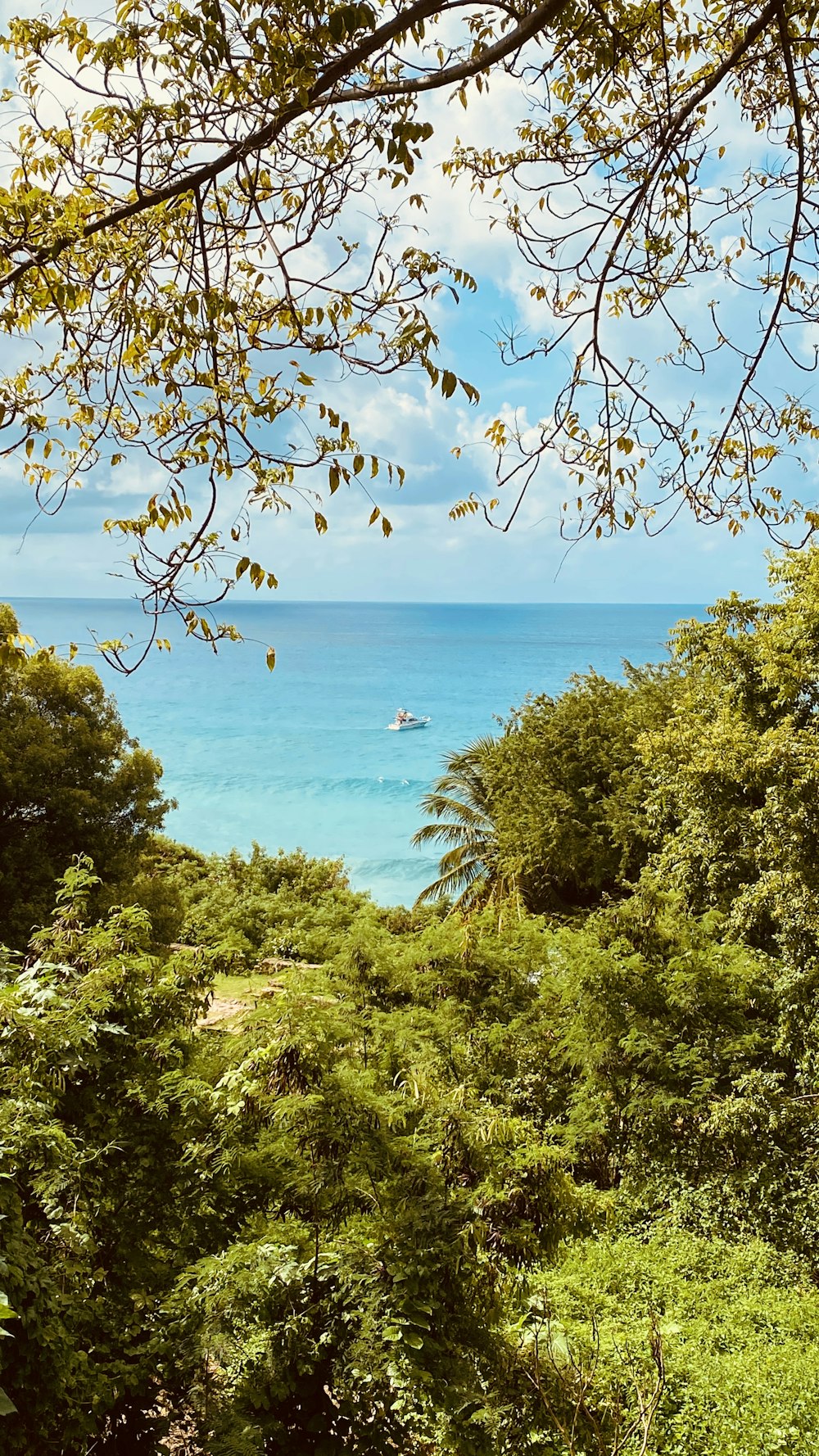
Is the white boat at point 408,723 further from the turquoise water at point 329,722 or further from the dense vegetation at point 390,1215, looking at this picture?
the dense vegetation at point 390,1215

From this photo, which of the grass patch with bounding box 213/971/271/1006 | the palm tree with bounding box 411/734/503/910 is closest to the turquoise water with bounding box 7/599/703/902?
the grass patch with bounding box 213/971/271/1006

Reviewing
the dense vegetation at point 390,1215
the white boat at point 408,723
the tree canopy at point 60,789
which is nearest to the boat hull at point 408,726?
the white boat at point 408,723

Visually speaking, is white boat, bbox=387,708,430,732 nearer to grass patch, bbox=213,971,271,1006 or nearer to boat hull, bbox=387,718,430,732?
boat hull, bbox=387,718,430,732

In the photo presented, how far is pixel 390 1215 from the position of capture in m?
3.49

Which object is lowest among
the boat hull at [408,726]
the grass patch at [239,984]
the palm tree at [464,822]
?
the grass patch at [239,984]

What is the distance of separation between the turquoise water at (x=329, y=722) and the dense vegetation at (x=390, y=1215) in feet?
18.3

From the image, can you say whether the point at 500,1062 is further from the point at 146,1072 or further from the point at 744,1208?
the point at 146,1072

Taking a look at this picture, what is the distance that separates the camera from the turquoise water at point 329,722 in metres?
48.3

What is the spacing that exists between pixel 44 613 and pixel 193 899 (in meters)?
155

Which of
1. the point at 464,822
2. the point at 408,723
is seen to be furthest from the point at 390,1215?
the point at 408,723

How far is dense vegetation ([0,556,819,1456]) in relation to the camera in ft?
10.2

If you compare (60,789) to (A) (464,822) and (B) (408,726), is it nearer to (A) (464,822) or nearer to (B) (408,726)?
(A) (464,822)

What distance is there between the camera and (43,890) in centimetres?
1284

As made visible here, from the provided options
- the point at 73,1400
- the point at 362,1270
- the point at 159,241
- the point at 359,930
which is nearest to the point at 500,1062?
the point at 359,930
